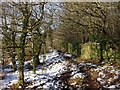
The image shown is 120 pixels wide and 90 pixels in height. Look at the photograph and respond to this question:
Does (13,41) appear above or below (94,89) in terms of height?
above

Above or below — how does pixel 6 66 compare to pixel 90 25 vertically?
below

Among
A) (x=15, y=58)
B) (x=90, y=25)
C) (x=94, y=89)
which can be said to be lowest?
(x=94, y=89)

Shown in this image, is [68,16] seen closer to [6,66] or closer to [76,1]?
[76,1]

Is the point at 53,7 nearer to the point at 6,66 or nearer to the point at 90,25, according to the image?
the point at 90,25

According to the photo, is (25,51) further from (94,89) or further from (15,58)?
(94,89)

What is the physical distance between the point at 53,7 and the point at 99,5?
1.67 feet

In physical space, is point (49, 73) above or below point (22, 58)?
below

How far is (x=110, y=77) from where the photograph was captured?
191 inches

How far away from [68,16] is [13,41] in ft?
2.20

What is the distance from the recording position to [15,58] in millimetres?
4984

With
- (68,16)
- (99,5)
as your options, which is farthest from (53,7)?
(99,5)

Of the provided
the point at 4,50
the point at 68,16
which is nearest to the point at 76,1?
the point at 68,16

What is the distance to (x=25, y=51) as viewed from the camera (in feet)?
16.2

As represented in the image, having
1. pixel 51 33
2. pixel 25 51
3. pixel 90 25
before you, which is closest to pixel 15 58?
pixel 25 51
